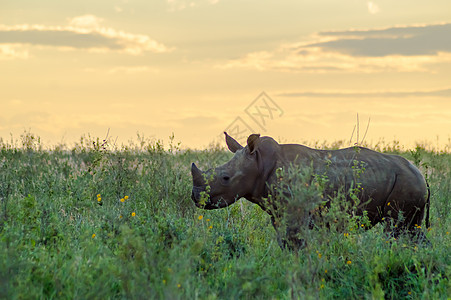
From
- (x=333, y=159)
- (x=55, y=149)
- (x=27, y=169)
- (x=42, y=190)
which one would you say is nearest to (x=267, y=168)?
(x=333, y=159)

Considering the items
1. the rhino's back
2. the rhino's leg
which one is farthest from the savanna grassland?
the rhino's back

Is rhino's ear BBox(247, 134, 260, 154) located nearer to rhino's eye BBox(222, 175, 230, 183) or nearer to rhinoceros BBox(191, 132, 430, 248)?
rhinoceros BBox(191, 132, 430, 248)

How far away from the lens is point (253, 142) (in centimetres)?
734

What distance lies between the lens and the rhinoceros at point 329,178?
24.0ft

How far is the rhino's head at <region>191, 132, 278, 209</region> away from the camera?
24.0 ft

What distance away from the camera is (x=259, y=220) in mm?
8508

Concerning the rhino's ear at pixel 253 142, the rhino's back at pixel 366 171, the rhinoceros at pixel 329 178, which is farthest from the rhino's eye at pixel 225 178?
the rhino's back at pixel 366 171

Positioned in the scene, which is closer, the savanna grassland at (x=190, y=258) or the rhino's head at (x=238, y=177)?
the savanna grassland at (x=190, y=258)

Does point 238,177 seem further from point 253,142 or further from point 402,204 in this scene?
point 402,204

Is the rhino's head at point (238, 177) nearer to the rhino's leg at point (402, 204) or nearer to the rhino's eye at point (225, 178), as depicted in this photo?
the rhino's eye at point (225, 178)

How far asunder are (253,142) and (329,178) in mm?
1098

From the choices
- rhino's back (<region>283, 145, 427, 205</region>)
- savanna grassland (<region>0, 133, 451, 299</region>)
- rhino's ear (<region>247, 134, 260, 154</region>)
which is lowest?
savanna grassland (<region>0, 133, 451, 299</region>)

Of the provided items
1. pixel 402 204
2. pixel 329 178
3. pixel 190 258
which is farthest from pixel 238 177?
pixel 190 258

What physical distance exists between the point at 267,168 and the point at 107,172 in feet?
12.4
